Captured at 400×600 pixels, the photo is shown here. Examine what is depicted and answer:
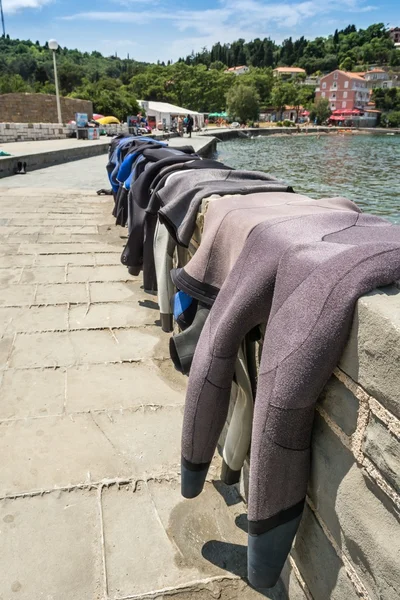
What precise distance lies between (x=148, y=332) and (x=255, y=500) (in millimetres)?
2331

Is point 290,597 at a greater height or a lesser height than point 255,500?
lesser

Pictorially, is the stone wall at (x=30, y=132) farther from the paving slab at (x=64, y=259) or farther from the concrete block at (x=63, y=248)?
the paving slab at (x=64, y=259)

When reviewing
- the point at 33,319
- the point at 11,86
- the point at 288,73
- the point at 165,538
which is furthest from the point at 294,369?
the point at 288,73

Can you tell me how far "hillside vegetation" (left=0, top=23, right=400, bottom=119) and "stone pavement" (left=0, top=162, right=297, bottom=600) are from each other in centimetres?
4254

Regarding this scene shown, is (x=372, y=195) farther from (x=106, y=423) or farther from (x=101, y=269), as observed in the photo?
(x=106, y=423)

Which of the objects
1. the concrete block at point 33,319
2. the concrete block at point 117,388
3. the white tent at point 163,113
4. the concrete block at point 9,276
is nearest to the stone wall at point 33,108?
the white tent at point 163,113

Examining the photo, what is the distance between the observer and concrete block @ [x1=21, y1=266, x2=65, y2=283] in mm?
4402

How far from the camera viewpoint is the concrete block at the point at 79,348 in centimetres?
299

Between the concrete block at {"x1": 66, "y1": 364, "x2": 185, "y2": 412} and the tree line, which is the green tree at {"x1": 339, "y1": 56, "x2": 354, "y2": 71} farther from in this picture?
the concrete block at {"x1": 66, "y1": 364, "x2": 185, "y2": 412}

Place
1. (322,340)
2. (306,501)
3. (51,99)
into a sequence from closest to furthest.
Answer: (322,340) → (306,501) → (51,99)

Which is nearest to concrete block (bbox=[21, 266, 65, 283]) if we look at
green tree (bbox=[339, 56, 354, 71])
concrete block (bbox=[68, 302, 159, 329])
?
concrete block (bbox=[68, 302, 159, 329])

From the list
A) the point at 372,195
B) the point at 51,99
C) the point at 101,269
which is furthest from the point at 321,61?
the point at 101,269

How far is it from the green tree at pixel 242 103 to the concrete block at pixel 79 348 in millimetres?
76107

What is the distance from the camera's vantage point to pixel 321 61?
133500mm
